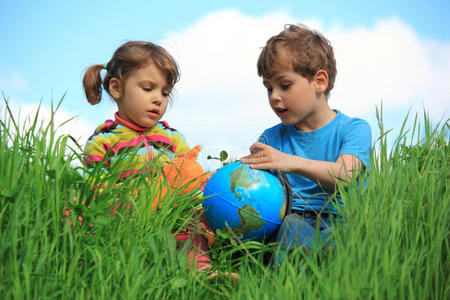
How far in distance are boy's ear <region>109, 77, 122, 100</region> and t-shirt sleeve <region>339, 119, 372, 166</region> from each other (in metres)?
2.49

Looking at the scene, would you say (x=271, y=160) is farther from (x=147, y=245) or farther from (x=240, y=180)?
(x=147, y=245)

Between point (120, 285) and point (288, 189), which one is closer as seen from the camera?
point (120, 285)

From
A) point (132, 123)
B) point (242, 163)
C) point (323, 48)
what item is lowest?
point (242, 163)

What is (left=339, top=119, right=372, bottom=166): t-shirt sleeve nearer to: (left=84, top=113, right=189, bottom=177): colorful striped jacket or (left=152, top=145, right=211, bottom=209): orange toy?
(left=152, top=145, right=211, bottom=209): orange toy

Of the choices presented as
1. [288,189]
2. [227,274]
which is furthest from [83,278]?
[288,189]

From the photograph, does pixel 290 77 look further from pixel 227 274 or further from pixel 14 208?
pixel 14 208

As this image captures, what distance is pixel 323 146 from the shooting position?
13.4 feet

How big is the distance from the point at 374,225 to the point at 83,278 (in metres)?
1.84

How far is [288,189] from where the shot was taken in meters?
3.74

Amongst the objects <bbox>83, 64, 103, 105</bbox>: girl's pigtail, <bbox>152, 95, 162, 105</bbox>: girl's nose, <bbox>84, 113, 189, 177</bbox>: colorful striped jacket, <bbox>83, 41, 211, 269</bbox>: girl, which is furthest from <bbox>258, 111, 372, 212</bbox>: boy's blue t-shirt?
<bbox>83, 64, 103, 105</bbox>: girl's pigtail

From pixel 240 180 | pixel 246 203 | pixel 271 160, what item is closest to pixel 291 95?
pixel 271 160

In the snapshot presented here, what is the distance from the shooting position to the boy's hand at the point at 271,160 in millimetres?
3656

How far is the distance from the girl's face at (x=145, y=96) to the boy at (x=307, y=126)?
1.19 meters

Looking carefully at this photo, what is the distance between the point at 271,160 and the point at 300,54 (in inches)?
41.6
